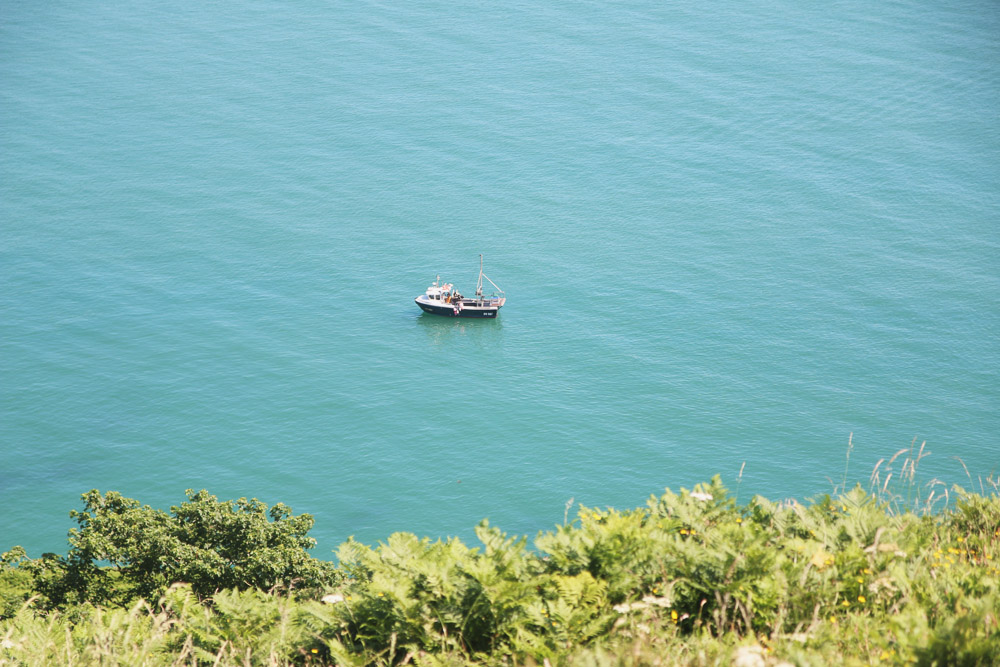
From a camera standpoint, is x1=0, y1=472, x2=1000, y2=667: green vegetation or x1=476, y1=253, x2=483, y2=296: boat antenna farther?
x1=476, y1=253, x2=483, y2=296: boat antenna

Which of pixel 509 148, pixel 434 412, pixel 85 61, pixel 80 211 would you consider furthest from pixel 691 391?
pixel 85 61

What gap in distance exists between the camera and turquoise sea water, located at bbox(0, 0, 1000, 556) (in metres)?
71.5

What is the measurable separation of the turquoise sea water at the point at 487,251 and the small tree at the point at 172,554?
26421 mm

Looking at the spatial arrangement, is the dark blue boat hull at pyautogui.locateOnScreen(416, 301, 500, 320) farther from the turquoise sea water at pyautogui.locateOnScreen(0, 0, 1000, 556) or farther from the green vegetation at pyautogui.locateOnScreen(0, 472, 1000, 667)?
the green vegetation at pyautogui.locateOnScreen(0, 472, 1000, 667)

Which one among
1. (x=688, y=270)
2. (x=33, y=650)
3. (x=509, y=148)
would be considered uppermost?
(x=509, y=148)

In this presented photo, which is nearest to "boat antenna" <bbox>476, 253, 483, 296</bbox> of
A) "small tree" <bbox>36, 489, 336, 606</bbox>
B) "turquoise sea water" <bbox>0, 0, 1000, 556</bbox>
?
"turquoise sea water" <bbox>0, 0, 1000, 556</bbox>

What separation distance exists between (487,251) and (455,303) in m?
13.3

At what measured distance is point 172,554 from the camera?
30109 millimetres

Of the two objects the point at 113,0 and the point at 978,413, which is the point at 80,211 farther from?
the point at 978,413

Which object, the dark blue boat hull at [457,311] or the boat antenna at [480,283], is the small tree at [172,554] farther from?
the boat antenna at [480,283]

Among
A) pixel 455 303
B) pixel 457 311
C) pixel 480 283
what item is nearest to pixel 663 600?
pixel 457 311

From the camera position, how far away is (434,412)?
77.5 meters

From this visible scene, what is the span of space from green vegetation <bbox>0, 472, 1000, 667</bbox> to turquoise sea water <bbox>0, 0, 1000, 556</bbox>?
48.3 metres

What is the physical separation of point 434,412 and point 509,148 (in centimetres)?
5434
